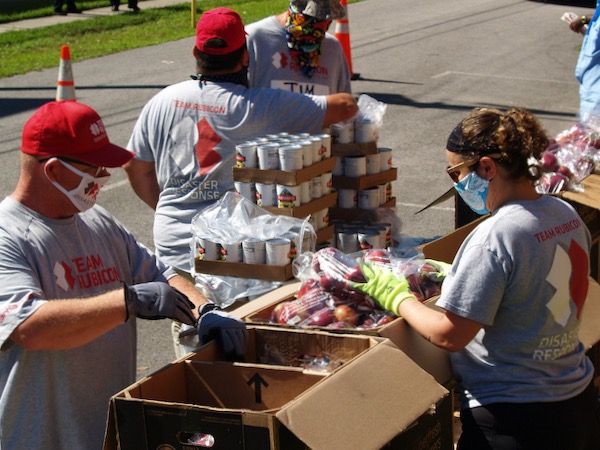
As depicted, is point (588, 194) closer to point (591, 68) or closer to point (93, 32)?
point (591, 68)

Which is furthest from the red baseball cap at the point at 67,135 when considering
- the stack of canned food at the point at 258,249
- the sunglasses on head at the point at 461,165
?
the stack of canned food at the point at 258,249

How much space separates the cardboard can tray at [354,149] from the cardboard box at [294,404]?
85.3 inches

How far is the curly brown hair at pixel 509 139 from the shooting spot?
3.38 meters

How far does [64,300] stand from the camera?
317 centimetres

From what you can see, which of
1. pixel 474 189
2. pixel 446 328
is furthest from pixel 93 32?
pixel 446 328

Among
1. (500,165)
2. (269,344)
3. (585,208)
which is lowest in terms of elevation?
(585,208)

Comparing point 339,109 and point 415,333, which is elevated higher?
point 339,109

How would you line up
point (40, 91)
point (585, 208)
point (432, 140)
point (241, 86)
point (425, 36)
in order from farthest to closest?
1. point (425, 36)
2. point (40, 91)
3. point (432, 140)
4. point (585, 208)
5. point (241, 86)

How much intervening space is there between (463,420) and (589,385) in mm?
488

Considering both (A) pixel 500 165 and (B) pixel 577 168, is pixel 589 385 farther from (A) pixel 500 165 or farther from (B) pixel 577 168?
(B) pixel 577 168

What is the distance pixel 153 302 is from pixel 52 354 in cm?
39

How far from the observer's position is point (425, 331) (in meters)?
3.43

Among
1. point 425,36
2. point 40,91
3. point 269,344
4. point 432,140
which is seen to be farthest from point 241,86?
point 425,36

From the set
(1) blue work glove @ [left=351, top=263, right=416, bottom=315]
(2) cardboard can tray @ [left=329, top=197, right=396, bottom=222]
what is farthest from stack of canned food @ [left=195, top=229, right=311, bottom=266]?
(1) blue work glove @ [left=351, top=263, right=416, bottom=315]
